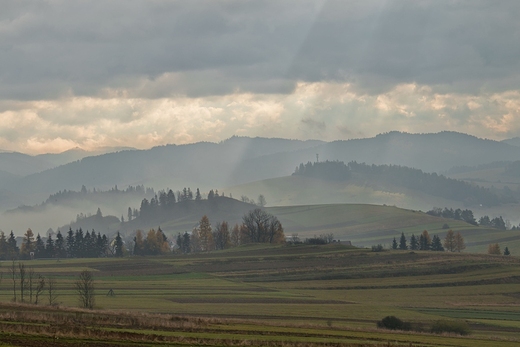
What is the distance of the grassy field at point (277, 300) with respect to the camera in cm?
5538

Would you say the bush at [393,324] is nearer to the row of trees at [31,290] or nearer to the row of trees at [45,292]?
the row of trees at [45,292]

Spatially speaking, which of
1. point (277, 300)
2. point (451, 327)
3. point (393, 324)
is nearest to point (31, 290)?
point (277, 300)

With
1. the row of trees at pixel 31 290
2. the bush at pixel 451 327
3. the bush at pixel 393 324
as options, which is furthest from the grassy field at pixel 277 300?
the row of trees at pixel 31 290

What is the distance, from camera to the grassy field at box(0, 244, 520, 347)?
A: 55375 mm

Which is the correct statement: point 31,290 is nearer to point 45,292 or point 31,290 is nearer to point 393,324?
point 45,292

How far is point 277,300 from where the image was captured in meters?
108

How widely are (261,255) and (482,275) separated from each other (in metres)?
61.0

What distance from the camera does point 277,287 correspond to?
13388 cm

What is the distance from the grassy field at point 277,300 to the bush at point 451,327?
5.58 ft

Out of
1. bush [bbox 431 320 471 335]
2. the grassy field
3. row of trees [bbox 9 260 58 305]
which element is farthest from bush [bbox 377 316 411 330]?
row of trees [bbox 9 260 58 305]

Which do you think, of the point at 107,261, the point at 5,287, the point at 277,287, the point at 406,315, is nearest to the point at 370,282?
the point at 277,287

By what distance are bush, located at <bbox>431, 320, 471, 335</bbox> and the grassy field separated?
1.70m

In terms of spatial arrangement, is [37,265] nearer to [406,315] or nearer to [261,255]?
[261,255]

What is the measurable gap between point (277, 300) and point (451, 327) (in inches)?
1397
